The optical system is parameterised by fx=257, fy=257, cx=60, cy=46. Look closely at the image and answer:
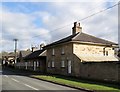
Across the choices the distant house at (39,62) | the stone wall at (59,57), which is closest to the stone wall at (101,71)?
the stone wall at (59,57)

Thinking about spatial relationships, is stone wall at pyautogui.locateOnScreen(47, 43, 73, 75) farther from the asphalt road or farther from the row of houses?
the asphalt road

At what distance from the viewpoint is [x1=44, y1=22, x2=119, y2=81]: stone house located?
109 ft

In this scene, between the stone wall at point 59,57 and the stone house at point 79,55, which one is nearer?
the stone house at point 79,55

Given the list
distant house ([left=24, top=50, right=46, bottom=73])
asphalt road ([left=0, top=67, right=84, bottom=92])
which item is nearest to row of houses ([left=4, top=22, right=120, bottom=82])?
distant house ([left=24, top=50, right=46, bottom=73])

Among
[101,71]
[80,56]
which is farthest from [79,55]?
[101,71]

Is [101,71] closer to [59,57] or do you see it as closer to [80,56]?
[80,56]

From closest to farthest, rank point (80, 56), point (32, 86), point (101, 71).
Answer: point (32, 86) → point (101, 71) → point (80, 56)

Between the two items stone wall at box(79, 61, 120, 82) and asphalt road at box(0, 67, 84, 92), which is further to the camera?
stone wall at box(79, 61, 120, 82)

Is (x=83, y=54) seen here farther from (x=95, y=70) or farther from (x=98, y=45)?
(x=95, y=70)

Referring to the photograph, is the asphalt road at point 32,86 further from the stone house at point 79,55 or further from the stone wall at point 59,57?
the stone wall at point 59,57

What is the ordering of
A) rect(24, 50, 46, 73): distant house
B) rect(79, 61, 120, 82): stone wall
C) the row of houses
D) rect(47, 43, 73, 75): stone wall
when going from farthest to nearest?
rect(24, 50, 46, 73): distant house
rect(47, 43, 73, 75): stone wall
the row of houses
rect(79, 61, 120, 82): stone wall

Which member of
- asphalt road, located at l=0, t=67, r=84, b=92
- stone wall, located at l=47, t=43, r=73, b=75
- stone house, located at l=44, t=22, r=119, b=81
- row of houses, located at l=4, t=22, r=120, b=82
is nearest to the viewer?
asphalt road, located at l=0, t=67, r=84, b=92

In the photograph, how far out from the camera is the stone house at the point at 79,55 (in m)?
33.3

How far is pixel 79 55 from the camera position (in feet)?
126
